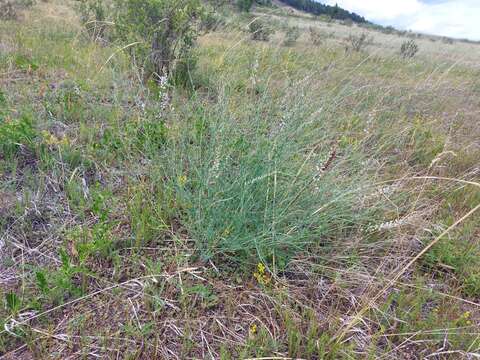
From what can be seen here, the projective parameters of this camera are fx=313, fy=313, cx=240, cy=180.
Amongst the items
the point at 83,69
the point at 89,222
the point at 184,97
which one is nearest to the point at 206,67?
the point at 184,97

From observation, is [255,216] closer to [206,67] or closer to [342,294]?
[342,294]

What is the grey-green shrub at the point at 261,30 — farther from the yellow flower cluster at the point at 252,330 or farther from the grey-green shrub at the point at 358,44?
the yellow flower cluster at the point at 252,330

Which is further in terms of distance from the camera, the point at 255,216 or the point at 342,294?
the point at 255,216

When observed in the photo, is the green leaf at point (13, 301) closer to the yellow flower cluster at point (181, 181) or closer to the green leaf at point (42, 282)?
the green leaf at point (42, 282)

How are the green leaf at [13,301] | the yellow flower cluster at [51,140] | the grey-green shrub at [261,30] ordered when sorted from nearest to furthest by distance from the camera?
1. the green leaf at [13,301]
2. the yellow flower cluster at [51,140]
3. the grey-green shrub at [261,30]

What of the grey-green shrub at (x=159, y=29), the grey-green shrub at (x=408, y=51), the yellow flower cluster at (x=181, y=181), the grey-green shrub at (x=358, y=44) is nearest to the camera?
the yellow flower cluster at (x=181, y=181)

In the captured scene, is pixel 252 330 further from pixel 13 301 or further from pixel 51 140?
pixel 51 140

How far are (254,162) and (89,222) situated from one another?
34.8 inches

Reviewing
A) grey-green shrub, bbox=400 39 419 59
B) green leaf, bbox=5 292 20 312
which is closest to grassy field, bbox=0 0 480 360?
green leaf, bbox=5 292 20 312

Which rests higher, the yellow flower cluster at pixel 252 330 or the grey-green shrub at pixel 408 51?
the grey-green shrub at pixel 408 51

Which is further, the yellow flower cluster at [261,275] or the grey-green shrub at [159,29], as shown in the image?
the grey-green shrub at [159,29]

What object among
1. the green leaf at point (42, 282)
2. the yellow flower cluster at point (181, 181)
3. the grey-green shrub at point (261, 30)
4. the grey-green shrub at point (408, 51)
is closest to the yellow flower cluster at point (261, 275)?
the yellow flower cluster at point (181, 181)

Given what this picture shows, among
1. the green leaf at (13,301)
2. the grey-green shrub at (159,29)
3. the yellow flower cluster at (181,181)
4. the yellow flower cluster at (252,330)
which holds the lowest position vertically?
the yellow flower cluster at (252,330)

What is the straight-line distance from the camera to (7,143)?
6.02 feet
